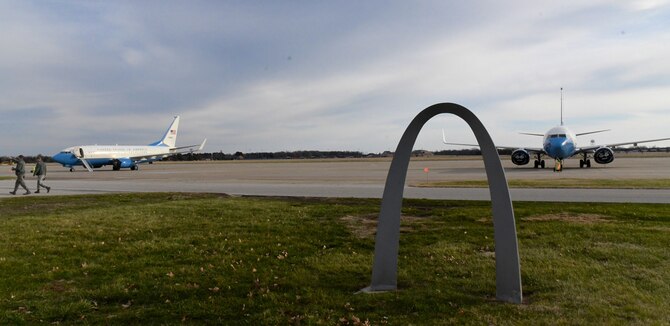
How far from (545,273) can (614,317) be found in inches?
67.5

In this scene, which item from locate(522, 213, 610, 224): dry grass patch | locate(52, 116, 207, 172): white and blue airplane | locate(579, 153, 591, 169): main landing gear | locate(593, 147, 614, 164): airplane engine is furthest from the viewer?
locate(52, 116, 207, 172): white and blue airplane

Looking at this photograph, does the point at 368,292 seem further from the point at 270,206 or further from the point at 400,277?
the point at 270,206

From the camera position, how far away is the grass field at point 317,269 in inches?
189

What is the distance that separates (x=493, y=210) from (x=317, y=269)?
106 inches

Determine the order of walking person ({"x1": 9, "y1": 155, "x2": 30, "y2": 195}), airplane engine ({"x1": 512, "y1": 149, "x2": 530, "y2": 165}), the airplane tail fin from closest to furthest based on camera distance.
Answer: walking person ({"x1": 9, "y1": 155, "x2": 30, "y2": 195})
airplane engine ({"x1": 512, "y1": 149, "x2": 530, "y2": 165})
the airplane tail fin

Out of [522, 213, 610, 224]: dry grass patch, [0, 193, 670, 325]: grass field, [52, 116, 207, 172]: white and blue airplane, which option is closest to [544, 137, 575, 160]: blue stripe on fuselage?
[0, 193, 670, 325]: grass field

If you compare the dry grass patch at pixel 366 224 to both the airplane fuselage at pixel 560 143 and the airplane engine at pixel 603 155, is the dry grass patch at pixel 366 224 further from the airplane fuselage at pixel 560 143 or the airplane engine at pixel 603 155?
the airplane engine at pixel 603 155

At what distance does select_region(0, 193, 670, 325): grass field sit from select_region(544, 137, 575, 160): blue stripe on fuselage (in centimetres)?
2478

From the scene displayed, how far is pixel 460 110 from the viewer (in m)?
5.55

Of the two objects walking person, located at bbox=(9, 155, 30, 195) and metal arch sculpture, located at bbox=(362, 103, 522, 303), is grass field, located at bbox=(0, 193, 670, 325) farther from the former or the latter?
walking person, located at bbox=(9, 155, 30, 195)

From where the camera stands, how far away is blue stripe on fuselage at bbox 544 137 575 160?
3497 centimetres

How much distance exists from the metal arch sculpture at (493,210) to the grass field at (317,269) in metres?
0.28

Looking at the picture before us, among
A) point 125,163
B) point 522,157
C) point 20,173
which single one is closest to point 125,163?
point 125,163

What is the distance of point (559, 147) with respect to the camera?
34.9 m
